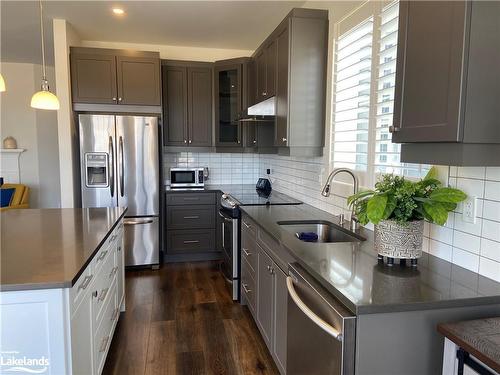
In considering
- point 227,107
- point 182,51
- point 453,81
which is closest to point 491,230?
point 453,81

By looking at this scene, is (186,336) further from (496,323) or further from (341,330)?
(496,323)

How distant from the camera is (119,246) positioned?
2.85m

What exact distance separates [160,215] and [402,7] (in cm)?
359

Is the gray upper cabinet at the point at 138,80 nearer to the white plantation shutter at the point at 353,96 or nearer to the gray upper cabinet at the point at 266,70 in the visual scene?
the gray upper cabinet at the point at 266,70

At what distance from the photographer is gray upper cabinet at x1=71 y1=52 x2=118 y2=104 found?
402cm

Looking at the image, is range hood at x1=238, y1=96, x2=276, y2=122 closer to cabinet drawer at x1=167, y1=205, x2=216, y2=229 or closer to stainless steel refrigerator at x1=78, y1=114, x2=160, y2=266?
stainless steel refrigerator at x1=78, y1=114, x2=160, y2=266

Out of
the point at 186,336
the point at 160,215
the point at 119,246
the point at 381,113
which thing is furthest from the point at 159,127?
the point at 381,113

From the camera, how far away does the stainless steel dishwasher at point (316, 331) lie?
1217 millimetres

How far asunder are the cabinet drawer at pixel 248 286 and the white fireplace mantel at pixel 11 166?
4.72 meters

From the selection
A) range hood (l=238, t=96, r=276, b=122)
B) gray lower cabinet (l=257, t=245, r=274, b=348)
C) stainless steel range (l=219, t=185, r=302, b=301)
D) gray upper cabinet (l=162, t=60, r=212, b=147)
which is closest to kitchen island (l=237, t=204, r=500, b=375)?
gray lower cabinet (l=257, t=245, r=274, b=348)

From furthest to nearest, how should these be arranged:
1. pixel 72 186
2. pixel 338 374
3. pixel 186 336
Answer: pixel 72 186
pixel 186 336
pixel 338 374

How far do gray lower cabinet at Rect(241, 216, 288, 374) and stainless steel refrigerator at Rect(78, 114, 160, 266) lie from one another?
5.10 ft

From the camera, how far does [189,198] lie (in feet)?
14.7

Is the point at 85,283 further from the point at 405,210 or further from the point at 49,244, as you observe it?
the point at 405,210
